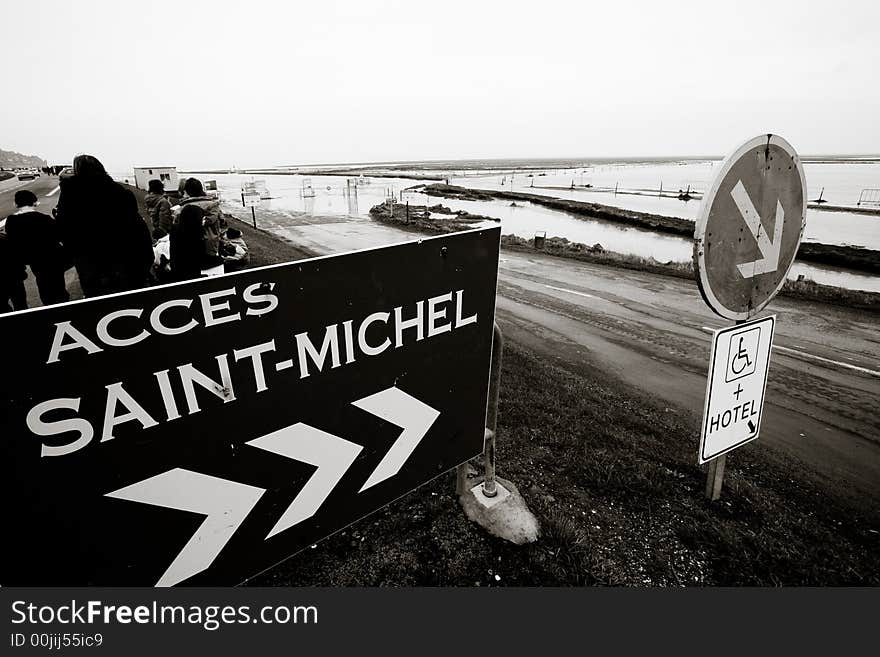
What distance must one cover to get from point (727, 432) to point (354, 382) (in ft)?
7.23

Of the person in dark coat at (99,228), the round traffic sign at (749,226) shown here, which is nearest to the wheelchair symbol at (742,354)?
the round traffic sign at (749,226)

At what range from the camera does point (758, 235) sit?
7.41 feet

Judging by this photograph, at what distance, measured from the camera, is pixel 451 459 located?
234cm

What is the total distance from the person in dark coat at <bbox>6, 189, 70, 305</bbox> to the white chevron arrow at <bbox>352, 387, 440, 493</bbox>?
250 inches

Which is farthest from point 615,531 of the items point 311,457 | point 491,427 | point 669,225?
point 669,225

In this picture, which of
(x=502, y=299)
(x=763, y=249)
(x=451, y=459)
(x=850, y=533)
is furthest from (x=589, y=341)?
(x=451, y=459)

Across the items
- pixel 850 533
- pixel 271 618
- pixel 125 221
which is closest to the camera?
pixel 271 618

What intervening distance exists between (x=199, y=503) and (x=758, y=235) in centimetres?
279

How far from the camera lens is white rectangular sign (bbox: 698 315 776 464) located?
7.80 feet

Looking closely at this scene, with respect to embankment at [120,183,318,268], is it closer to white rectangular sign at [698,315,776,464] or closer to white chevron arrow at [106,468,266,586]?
white chevron arrow at [106,468,266,586]

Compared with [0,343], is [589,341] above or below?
below

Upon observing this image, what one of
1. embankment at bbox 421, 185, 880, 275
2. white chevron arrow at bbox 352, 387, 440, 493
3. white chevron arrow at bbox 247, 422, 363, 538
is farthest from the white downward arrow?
embankment at bbox 421, 185, 880, 275

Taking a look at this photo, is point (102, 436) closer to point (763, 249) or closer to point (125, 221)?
point (763, 249)

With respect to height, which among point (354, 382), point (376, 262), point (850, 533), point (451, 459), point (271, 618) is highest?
point (376, 262)
